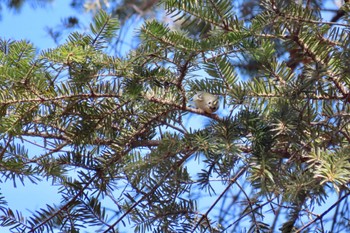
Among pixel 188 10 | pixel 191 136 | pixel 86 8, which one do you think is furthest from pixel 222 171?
pixel 86 8

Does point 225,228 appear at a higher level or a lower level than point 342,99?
lower

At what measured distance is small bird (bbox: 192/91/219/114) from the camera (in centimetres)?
61

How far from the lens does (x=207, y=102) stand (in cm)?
62

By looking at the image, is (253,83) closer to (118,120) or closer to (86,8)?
(118,120)

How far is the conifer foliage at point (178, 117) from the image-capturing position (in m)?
0.53

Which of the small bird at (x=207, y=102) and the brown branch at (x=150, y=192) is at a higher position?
the small bird at (x=207, y=102)

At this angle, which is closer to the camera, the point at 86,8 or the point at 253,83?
the point at 253,83

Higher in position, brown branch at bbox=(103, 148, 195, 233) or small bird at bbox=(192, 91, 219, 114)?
small bird at bbox=(192, 91, 219, 114)

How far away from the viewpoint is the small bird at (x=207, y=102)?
2.01 ft

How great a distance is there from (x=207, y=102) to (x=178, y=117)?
40 millimetres

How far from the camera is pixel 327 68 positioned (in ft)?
1.76

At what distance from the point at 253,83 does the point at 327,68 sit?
10cm

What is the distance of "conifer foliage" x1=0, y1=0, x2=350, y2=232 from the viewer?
0.53m

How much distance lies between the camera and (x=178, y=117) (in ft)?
2.09
